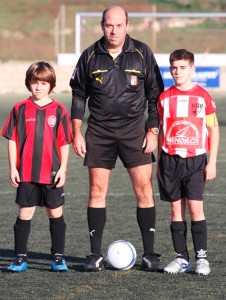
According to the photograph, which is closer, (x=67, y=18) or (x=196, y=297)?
(x=196, y=297)

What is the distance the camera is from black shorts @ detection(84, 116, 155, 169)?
26.0 ft

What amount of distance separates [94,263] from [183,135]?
1.16m

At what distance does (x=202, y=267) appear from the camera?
7.64 m

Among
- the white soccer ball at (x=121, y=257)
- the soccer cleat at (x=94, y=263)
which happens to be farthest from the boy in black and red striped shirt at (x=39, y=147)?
the white soccer ball at (x=121, y=257)

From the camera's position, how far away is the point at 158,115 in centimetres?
799

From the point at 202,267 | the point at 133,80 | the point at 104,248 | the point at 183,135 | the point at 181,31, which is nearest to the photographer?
the point at 202,267

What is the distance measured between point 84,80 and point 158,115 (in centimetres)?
61

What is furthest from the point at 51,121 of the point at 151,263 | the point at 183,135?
the point at 151,263

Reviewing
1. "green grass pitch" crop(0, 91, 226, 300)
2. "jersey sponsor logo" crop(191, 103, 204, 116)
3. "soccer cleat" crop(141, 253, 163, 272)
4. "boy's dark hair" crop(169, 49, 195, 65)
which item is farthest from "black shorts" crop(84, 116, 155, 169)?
"green grass pitch" crop(0, 91, 226, 300)

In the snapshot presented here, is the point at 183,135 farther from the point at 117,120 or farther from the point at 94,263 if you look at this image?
the point at 94,263

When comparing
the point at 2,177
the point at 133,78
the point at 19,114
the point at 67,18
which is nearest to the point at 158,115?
the point at 133,78

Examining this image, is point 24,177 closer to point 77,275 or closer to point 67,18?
point 77,275

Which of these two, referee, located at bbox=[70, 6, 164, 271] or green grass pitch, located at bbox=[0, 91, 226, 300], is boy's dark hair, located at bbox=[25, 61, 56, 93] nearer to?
referee, located at bbox=[70, 6, 164, 271]

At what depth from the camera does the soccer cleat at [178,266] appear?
7695mm
